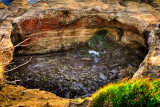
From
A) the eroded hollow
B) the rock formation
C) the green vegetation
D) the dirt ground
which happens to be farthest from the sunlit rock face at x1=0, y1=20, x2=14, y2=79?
the green vegetation

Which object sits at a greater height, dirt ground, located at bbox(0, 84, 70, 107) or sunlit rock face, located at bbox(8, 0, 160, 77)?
sunlit rock face, located at bbox(8, 0, 160, 77)

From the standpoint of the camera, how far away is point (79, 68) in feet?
17.7

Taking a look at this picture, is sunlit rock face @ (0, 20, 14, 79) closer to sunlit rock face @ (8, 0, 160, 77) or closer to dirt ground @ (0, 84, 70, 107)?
sunlit rock face @ (8, 0, 160, 77)

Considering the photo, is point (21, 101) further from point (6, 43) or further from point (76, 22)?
point (76, 22)

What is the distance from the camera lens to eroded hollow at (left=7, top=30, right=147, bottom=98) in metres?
4.54

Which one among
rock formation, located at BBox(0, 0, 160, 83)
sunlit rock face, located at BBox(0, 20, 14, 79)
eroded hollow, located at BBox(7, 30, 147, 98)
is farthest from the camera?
rock formation, located at BBox(0, 0, 160, 83)

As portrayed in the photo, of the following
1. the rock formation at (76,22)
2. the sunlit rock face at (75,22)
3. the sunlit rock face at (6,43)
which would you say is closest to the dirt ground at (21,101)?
the sunlit rock face at (6,43)

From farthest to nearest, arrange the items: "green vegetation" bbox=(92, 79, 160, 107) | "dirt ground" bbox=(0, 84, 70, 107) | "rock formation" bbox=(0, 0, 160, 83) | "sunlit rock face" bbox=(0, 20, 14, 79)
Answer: "rock formation" bbox=(0, 0, 160, 83), "sunlit rock face" bbox=(0, 20, 14, 79), "dirt ground" bbox=(0, 84, 70, 107), "green vegetation" bbox=(92, 79, 160, 107)

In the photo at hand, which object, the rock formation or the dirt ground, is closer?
the dirt ground

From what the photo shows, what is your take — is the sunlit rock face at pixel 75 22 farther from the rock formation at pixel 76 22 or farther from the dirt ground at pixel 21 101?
the dirt ground at pixel 21 101

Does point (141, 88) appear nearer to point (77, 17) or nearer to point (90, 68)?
point (90, 68)

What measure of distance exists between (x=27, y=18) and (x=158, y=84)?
5.11 metres

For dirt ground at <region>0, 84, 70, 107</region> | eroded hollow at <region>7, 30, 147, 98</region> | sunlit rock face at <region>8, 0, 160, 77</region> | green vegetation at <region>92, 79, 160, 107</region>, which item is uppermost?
sunlit rock face at <region>8, 0, 160, 77</region>

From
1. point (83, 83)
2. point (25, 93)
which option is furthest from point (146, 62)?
point (25, 93)
